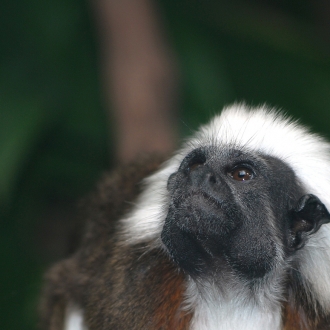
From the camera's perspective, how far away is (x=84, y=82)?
19.8 feet

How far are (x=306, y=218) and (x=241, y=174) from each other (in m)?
0.36

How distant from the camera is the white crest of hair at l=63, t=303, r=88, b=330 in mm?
3783

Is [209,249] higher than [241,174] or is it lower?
lower

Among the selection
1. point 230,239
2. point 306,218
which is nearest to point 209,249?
point 230,239

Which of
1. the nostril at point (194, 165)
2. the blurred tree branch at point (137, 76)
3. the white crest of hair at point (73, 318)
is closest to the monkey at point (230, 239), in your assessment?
the nostril at point (194, 165)

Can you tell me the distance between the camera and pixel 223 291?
3.04 meters

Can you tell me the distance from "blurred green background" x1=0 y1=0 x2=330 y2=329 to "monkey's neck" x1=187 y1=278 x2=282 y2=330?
2586 mm

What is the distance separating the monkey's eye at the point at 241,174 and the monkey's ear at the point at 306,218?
0.85ft

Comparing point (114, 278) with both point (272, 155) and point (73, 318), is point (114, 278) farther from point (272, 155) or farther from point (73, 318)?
point (272, 155)

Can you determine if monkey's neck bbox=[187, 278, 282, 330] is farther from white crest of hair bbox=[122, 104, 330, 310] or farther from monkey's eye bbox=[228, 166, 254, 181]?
monkey's eye bbox=[228, 166, 254, 181]

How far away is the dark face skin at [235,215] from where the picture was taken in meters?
2.80

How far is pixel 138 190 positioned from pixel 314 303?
53.7 inches

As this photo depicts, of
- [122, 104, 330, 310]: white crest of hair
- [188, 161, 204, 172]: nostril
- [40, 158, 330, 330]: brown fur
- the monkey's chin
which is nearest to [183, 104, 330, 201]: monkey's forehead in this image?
[122, 104, 330, 310]: white crest of hair

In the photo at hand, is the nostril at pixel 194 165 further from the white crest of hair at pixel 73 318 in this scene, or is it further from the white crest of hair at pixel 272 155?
the white crest of hair at pixel 73 318
